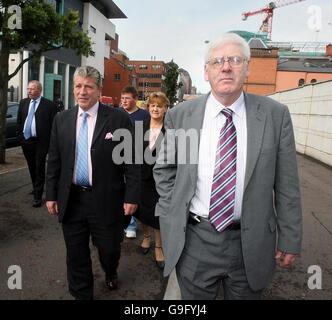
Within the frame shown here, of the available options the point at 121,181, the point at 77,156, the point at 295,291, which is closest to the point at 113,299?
the point at 121,181

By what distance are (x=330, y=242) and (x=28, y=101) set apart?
5.60 meters

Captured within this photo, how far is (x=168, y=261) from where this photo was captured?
93.5 inches

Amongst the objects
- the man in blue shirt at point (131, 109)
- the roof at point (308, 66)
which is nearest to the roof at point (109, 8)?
the roof at point (308, 66)

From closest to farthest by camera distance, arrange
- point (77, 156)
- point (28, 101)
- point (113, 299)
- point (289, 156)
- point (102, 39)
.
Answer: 1. point (289, 156)
2. point (77, 156)
3. point (113, 299)
4. point (28, 101)
5. point (102, 39)

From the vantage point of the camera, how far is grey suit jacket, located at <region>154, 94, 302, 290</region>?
2156 mm

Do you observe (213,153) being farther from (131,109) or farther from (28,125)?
(28,125)

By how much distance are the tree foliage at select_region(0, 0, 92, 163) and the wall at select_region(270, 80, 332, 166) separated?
836cm

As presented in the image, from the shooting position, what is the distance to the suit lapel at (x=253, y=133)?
2.13 m

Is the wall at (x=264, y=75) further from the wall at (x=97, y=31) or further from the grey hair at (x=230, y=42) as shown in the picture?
the grey hair at (x=230, y=42)

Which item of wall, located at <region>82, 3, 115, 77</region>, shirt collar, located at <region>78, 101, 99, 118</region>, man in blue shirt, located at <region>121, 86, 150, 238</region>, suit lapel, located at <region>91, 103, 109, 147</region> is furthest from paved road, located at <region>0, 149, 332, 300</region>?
wall, located at <region>82, 3, 115, 77</region>

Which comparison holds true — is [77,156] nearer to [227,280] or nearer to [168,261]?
[168,261]

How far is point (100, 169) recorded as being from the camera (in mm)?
3197

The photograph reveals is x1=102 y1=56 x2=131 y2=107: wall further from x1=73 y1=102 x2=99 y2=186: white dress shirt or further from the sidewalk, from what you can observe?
x1=73 y1=102 x2=99 y2=186: white dress shirt

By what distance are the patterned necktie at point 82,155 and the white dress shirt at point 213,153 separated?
4.11ft
